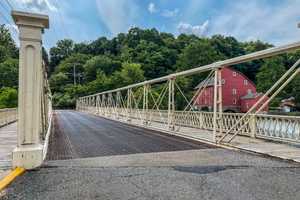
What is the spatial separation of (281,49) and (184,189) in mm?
4385

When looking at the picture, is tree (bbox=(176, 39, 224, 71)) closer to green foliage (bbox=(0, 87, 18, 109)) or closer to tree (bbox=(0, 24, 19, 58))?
tree (bbox=(0, 24, 19, 58))

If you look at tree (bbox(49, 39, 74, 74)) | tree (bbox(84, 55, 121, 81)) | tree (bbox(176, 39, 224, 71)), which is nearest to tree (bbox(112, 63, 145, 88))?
tree (bbox(176, 39, 224, 71))

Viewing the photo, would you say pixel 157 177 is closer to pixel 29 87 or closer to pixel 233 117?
pixel 29 87

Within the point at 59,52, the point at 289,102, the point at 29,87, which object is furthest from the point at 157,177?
the point at 59,52

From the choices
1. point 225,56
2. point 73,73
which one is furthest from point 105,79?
point 225,56

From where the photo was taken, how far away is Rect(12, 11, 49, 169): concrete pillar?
201 inches

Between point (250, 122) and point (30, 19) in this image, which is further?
point (250, 122)

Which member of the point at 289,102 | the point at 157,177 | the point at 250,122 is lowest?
the point at 157,177

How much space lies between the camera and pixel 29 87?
17.0 ft

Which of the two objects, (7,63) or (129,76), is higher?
(7,63)

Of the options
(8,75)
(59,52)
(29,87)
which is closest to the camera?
(29,87)

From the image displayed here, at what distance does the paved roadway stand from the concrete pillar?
1.28 feet

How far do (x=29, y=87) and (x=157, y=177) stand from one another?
8.46 ft

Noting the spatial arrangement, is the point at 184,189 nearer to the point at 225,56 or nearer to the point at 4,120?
the point at 4,120
